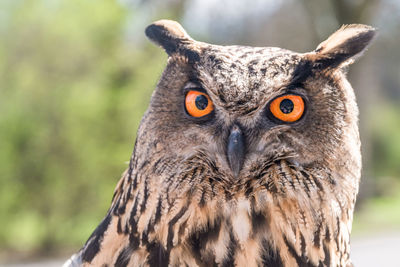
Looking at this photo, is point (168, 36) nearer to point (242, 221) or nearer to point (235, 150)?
point (235, 150)

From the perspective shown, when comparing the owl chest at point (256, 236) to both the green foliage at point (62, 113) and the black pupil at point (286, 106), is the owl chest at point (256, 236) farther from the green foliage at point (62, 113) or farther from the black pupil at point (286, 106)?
the green foliage at point (62, 113)

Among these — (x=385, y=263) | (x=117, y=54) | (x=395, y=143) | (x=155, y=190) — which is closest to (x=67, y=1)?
(x=117, y=54)

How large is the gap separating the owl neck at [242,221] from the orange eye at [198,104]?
211 millimetres

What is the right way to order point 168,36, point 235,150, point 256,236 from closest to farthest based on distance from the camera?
point 235,150
point 256,236
point 168,36

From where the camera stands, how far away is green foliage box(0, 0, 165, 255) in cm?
845

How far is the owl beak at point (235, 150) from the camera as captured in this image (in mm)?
1498

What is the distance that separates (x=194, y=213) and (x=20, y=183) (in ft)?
25.4

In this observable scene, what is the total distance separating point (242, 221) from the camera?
1584 mm

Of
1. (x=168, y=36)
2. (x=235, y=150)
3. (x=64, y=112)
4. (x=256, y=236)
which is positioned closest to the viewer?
(x=235, y=150)

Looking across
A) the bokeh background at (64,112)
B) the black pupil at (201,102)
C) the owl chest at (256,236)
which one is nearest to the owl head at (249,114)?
the black pupil at (201,102)

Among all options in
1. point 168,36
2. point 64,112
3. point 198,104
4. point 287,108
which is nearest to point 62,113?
point 64,112

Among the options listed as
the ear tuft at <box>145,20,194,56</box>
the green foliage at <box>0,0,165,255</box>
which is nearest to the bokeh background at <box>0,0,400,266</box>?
the green foliage at <box>0,0,165,255</box>

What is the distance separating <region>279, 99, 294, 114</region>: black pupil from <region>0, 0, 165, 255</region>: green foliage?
22.9 ft

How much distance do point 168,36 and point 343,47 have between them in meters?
0.56
